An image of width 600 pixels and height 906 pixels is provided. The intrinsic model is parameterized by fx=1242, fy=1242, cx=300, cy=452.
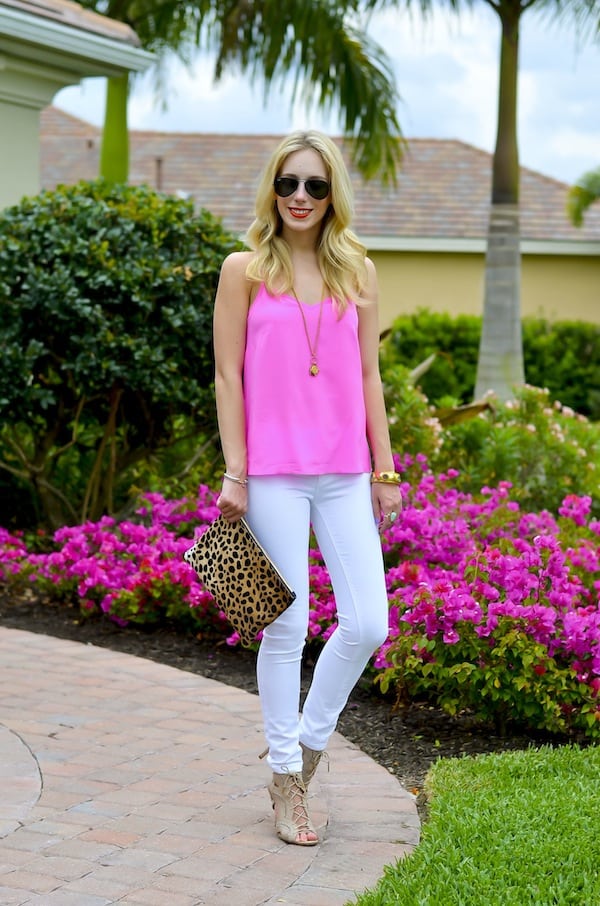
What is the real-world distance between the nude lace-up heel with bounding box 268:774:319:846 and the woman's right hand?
800mm

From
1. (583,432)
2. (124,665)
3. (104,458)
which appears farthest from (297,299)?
(583,432)

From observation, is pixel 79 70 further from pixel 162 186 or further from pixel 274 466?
pixel 162 186

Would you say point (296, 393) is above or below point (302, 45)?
below

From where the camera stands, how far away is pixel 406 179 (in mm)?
25953

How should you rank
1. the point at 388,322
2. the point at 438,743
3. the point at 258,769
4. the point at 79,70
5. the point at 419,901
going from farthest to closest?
1. the point at 388,322
2. the point at 79,70
3. the point at 438,743
4. the point at 258,769
5. the point at 419,901

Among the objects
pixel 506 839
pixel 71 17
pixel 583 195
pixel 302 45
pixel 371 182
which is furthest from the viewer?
pixel 371 182

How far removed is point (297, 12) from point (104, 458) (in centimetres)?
780

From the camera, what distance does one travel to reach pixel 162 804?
3.97 metres

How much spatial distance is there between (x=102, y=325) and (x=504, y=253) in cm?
884

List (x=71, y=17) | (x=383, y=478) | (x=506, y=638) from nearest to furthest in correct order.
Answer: (x=383, y=478) → (x=506, y=638) → (x=71, y=17)

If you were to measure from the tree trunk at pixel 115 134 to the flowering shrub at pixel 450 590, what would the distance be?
10.6 meters

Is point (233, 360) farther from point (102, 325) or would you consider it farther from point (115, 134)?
Answer: point (115, 134)

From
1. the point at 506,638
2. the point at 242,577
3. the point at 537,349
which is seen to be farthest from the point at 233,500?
the point at 537,349

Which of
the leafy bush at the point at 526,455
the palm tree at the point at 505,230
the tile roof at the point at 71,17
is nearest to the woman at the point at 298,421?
the leafy bush at the point at 526,455
